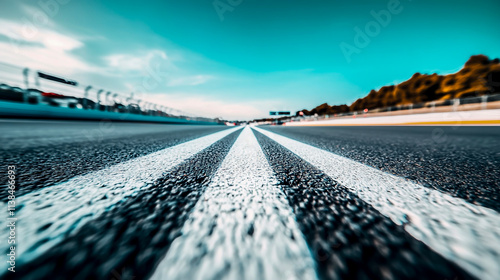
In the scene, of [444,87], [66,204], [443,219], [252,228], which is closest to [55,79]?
[66,204]

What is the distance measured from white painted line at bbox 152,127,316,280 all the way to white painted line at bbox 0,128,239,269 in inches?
11.9


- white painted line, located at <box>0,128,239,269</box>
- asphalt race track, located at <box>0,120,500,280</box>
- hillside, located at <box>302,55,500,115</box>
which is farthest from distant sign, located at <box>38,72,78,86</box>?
hillside, located at <box>302,55,500,115</box>

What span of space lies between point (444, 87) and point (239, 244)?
251 ft

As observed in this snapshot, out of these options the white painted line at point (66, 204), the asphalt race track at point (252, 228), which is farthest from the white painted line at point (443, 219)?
the white painted line at point (66, 204)

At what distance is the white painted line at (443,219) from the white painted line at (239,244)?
1.05 ft

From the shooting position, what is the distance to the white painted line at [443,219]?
405 millimetres

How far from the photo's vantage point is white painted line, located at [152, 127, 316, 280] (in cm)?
37

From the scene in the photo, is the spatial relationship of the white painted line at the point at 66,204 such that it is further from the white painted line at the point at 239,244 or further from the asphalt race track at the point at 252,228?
the white painted line at the point at 239,244

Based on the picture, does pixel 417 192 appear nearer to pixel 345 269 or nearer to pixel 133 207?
pixel 345 269

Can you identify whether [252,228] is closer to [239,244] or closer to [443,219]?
[239,244]

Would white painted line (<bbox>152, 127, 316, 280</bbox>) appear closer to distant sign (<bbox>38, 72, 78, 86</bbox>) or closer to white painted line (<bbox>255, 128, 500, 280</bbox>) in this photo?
white painted line (<bbox>255, 128, 500, 280</bbox>)

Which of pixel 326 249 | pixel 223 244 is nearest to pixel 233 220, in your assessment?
pixel 223 244

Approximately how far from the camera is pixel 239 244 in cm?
43

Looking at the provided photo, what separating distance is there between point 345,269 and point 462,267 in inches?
9.5
